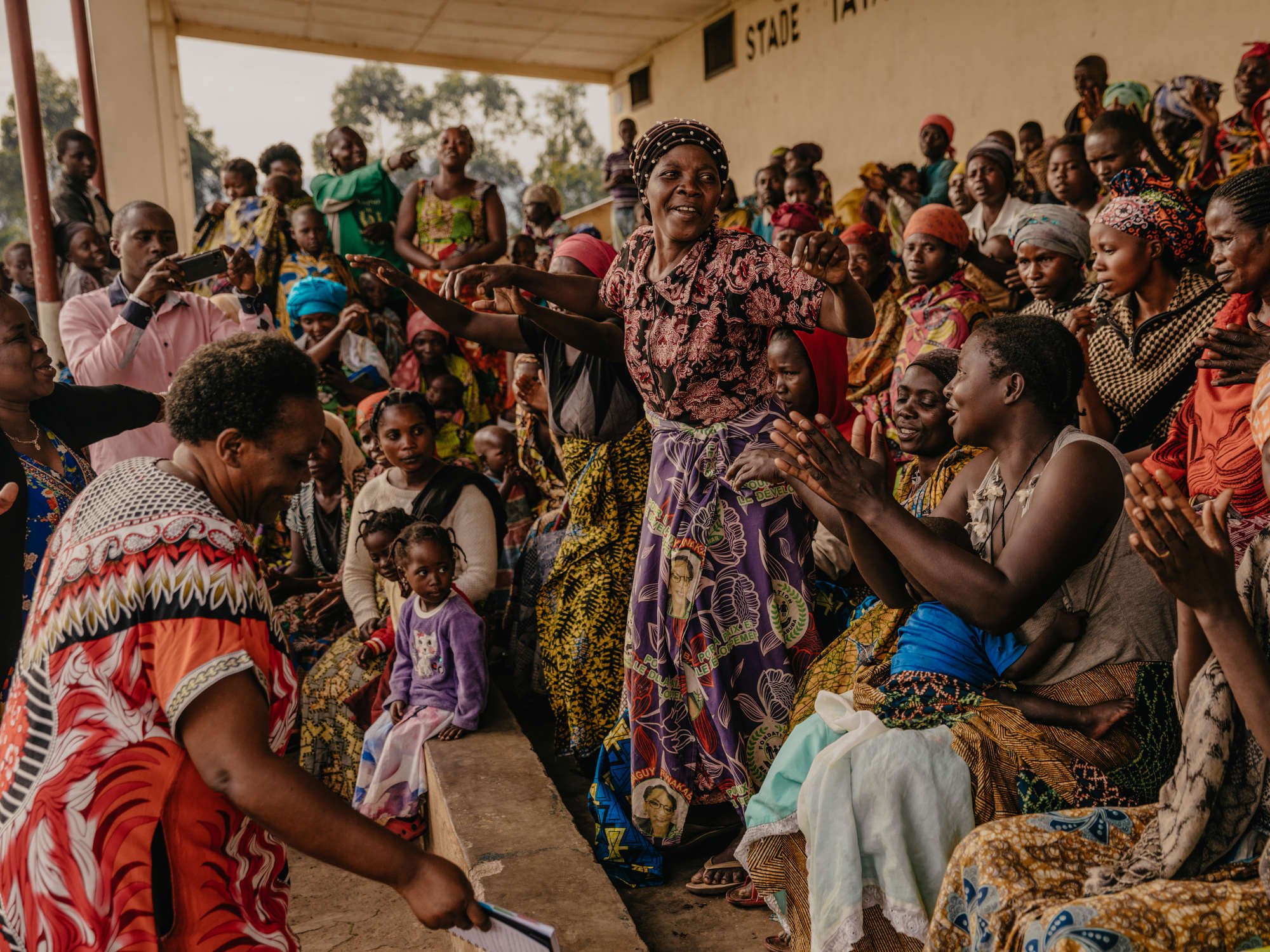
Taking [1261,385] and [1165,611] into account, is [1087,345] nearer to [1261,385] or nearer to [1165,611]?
[1165,611]

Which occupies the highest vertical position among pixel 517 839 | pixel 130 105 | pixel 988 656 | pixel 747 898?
pixel 130 105

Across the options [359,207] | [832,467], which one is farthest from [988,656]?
[359,207]

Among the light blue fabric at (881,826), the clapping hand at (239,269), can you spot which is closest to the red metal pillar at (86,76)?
the clapping hand at (239,269)

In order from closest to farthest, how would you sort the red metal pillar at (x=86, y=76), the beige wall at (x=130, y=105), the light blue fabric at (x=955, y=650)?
the light blue fabric at (x=955, y=650)
the red metal pillar at (x=86, y=76)
the beige wall at (x=130, y=105)

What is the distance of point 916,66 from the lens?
10.7 metres

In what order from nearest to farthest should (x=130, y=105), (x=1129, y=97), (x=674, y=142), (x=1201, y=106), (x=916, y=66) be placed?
(x=674, y=142) → (x=1201, y=106) → (x=1129, y=97) → (x=916, y=66) → (x=130, y=105)

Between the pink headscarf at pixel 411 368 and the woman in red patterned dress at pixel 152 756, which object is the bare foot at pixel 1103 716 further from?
the pink headscarf at pixel 411 368

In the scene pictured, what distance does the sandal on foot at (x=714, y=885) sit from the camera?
3.23 m

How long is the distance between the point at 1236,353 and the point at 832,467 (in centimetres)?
98

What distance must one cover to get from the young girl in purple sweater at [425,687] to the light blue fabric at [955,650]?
188 cm

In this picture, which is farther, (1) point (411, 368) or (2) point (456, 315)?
(1) point (411, 368)

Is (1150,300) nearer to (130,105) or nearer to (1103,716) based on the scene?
(1103,716)

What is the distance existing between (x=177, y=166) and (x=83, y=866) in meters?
12.2

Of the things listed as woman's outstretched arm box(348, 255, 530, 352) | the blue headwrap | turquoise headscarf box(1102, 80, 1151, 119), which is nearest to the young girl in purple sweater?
woman's outstretched arm box(348, 255, 530, 352)
